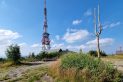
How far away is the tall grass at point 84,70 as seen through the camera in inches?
583

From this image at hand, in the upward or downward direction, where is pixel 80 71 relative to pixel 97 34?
downward

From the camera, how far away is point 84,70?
50.3 ft

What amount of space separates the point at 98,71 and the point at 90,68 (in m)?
0.62

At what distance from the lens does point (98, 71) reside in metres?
15.2

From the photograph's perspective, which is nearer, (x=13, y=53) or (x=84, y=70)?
(x=84, y=70)

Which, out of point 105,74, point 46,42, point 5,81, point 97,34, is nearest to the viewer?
point 105,74

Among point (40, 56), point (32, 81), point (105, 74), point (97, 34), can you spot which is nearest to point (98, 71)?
point (105, 74)

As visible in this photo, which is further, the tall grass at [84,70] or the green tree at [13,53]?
the green tree at [13,53]

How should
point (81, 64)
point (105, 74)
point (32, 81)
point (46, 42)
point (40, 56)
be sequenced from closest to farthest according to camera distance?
point (105, 74) < point (81, 64) < point (32, 81) < point (40, 56) < point (46, 42)

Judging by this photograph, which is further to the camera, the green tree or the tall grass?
the green tree

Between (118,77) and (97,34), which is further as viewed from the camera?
(97,34)

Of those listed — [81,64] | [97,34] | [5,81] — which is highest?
[97,34]

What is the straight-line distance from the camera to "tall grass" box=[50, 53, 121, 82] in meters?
14.8

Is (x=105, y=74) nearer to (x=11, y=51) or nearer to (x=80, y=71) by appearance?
(x=80, y=71)
